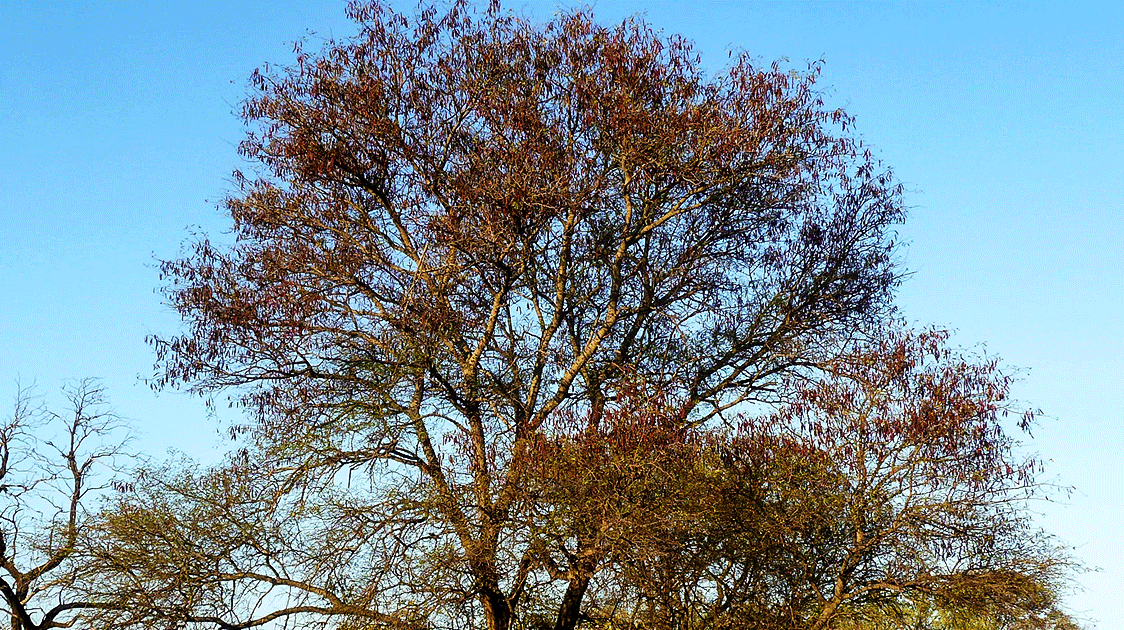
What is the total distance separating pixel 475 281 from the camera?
49.9 ft

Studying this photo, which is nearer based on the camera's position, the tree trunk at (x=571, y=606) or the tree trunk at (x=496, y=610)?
the tree trunk at (x=571, y=606)

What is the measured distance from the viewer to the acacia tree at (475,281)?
14.1m

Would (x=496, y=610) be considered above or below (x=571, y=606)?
above

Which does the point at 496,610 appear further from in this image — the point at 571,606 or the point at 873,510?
the point at 873,510

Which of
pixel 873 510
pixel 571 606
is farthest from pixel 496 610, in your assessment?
pixel 873 510

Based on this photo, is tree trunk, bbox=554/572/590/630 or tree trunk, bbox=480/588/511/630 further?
tree trunk, bbox=480/588/511/630

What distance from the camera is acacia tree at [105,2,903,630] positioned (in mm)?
14141

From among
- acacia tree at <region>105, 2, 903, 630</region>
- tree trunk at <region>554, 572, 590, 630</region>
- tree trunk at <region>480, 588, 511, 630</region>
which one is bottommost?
tree trunk at <region>554, 572, 590, 630</region>

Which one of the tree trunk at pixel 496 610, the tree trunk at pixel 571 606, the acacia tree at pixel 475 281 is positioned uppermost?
the acacia tree at pixel 475 281

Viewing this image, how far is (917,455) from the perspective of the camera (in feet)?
48.5

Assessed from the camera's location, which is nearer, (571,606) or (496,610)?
A: (571,606)

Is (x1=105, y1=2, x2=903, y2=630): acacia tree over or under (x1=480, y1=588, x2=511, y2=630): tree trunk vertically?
over

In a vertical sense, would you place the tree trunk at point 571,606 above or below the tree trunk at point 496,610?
below

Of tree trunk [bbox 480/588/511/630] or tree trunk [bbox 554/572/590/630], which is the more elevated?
tree trunk [bbox 480/588/511/630]
